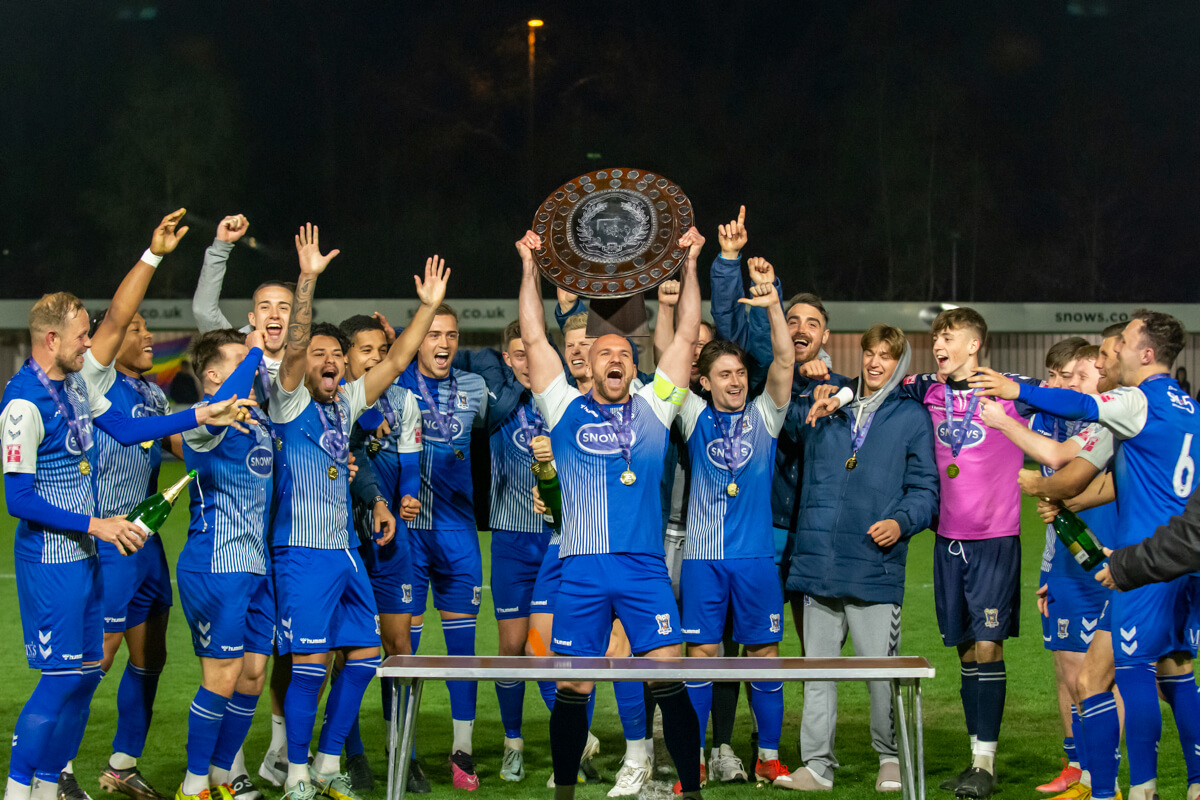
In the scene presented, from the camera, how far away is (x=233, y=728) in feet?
15.5

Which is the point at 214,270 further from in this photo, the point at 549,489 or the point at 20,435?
the point at 549,489

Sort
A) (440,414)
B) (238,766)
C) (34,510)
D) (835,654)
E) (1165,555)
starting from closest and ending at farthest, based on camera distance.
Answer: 1. (1165,555)
2. (34,510)
3. (238,766)
4. (835,654)
5. (440,414)

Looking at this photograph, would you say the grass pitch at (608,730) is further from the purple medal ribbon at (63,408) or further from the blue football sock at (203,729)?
Result: the purple medal ribbon at (63,408)

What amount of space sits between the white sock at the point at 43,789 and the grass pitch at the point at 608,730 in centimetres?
58

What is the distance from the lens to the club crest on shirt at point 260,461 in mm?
4676

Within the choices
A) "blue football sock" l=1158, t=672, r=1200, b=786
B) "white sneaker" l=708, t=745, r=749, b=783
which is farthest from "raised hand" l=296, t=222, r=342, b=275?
"blue football sock" l=1158, t=672, r=1200, b=786

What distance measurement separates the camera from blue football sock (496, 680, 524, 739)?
5.47 metres

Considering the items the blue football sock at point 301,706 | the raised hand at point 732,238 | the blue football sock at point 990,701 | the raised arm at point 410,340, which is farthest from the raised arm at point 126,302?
the blue football sock at point 990,701

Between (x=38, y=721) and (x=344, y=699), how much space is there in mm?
1119

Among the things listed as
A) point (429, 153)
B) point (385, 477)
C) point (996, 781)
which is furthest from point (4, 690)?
point (429, 153)

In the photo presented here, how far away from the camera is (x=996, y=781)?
5195 millimetres

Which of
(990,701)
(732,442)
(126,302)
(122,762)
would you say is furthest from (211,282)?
(990,701)

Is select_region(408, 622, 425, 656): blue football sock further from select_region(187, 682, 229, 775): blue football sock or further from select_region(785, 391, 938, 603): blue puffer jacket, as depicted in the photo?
select_region(785, 391, 938, 603): blue puffer jacket

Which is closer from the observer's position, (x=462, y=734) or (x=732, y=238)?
(x=732, y=238)
